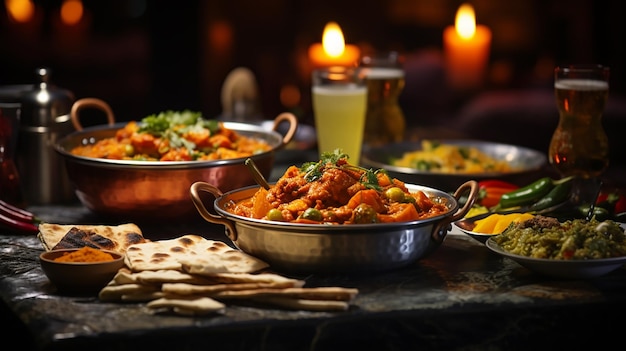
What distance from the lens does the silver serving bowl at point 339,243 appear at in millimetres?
2842

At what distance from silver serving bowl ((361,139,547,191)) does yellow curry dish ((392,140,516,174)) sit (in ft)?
0.14

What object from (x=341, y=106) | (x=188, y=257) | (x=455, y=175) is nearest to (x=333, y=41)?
(x=341, y=106)

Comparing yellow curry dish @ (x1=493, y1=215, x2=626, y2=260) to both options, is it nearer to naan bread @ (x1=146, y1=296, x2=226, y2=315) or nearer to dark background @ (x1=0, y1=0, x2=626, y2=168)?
naan bread @ (x1=146, y1=296, x2=226, y2=315)

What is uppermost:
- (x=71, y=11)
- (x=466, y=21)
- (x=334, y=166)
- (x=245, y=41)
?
(x=466, y=21)

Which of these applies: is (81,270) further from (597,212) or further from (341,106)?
(341,106)

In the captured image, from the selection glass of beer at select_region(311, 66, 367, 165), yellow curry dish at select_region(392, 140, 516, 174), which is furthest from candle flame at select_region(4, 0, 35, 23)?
yellow curry dish at select_region(392, 140, 516, 174)

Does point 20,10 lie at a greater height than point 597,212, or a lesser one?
greater

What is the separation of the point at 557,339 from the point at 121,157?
1.97 metres

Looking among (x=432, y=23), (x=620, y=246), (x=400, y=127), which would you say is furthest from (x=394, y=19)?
(x=620, y=246)

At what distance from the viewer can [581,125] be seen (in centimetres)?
397

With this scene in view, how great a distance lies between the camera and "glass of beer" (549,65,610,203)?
3900 millimetres

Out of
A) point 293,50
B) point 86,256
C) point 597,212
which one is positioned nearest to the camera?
point 86,256

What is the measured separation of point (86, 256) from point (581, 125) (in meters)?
2.24

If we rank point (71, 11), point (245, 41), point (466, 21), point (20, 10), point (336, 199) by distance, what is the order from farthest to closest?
point (245, 41) → point (71, 11) → point (20, 10) → point (466, 21) → point (336, 199)
